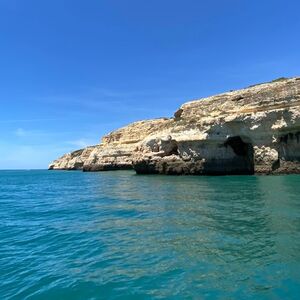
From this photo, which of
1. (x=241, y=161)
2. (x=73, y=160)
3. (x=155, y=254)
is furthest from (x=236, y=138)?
(x=73, y=160)

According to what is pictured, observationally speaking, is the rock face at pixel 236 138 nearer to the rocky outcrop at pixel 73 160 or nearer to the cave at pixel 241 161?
the cave at pixel 241 161

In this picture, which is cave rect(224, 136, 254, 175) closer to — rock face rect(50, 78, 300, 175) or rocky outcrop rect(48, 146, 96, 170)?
rock face rect(50, 78, 300, 175)

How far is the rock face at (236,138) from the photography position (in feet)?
125

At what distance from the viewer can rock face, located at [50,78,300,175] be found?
38.1 m

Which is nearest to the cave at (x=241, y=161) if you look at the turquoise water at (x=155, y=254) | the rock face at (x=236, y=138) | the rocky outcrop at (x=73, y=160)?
the rock face at (x=236, y=138)

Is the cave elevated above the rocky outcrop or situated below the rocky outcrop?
below

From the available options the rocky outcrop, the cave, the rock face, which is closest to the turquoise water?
the rock face

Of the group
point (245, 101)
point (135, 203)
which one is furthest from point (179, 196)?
point (245, 101)

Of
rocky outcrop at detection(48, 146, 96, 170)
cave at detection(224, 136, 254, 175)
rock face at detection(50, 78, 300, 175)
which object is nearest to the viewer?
rock face at detection(50, 78, 300, 175)

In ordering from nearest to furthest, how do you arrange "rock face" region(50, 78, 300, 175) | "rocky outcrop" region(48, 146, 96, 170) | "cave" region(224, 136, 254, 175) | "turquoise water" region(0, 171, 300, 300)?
"turquoise water" region(0, 171, 300, 300)
"rock face" region(50, 78, 300, 175)
"cave" region(224, 136, 254, 175)
"rocky outcrop" region(48, 146, 96, 170)

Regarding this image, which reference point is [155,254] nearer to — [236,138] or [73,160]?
[236,138]

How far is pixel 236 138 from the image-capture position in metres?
41.8

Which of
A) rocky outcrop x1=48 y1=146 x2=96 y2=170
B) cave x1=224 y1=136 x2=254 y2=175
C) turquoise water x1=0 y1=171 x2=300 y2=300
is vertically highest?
rocky outcrop x1=48 y1=146 x2=96 y2=170

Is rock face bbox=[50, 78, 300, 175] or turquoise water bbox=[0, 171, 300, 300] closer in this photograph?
turquoise water bbox=[0, 171, 300, 300]
